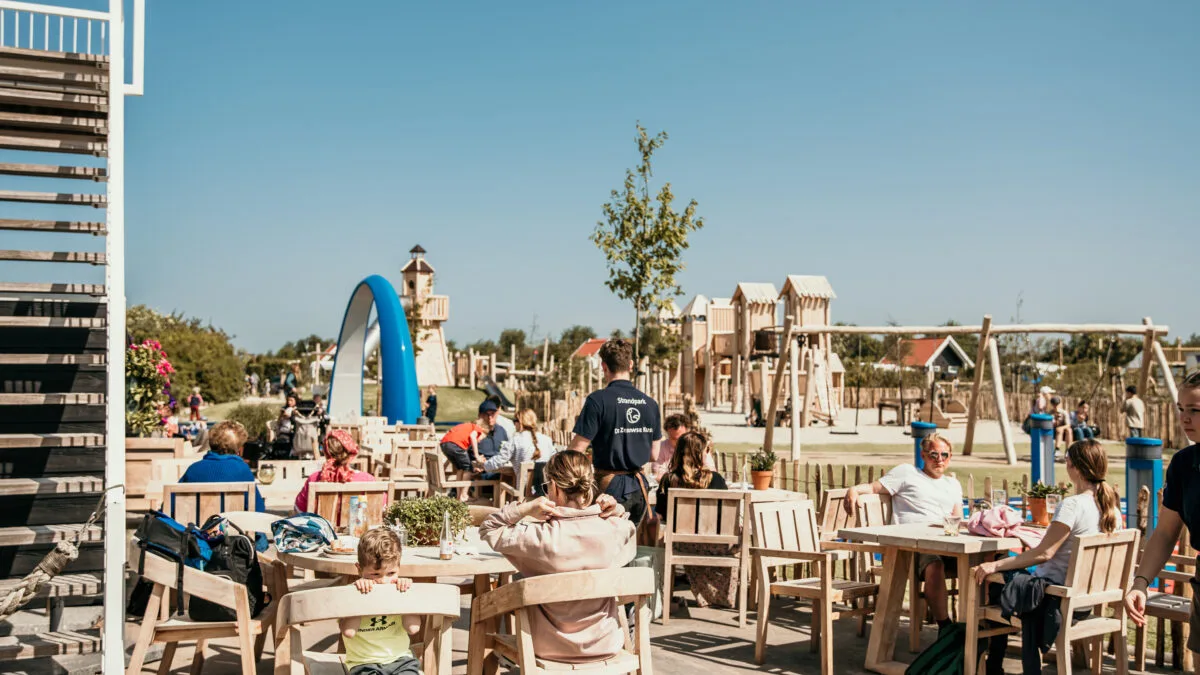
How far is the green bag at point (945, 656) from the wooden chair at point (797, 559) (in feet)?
1.76

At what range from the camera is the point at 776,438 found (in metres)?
26.7

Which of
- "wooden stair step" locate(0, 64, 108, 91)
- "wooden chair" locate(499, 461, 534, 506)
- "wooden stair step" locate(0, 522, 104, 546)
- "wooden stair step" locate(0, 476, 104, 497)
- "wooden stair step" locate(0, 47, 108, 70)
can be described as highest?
"wooden stair step" locate(0, 47, 108, 70)

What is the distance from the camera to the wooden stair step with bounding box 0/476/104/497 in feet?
17.0

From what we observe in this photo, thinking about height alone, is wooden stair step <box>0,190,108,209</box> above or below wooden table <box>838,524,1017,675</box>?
above

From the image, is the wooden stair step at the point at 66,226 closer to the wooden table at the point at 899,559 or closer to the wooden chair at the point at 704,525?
the wooden chair at the point at 704,525

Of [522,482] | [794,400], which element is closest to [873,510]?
[522,482]

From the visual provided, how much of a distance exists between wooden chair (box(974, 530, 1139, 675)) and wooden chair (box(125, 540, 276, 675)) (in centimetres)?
363

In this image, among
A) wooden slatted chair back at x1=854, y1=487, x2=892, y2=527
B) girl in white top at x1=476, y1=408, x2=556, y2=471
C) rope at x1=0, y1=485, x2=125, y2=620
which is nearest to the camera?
rope at x1=0, y1=485, x2=125, y2=620

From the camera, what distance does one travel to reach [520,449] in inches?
414

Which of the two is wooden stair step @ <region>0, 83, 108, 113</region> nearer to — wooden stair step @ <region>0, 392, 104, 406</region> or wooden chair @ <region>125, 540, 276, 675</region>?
wooden stair step @ <region>0, 392, 104, 406</region>

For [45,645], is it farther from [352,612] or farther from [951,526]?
[951,526]

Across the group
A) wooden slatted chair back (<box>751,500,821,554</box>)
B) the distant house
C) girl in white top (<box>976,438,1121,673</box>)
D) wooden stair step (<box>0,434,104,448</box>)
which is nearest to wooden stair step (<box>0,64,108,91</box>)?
wooden stair step (<box>0,434,104,448</box>)

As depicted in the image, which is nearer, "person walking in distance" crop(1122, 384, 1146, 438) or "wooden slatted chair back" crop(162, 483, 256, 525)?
"wooden slatted chair back" crop(162, 483, 256, 525)

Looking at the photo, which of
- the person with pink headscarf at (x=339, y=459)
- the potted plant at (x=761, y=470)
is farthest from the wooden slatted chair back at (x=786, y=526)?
the person with pink headscarf at (x=339, y=459)
